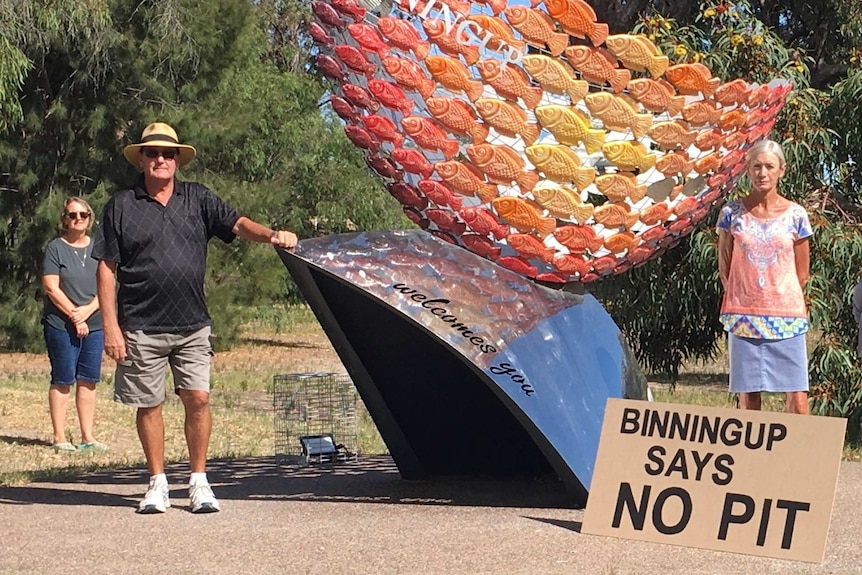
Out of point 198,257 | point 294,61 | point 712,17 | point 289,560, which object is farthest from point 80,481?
point 294,61

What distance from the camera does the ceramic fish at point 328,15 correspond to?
6809 millimetres

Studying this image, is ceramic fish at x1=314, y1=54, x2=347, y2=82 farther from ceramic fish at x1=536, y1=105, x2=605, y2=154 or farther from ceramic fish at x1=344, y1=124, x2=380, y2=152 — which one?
ceramic fish at x1=536, y1=105, x2=605, y2=154

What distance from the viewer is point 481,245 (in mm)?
6906

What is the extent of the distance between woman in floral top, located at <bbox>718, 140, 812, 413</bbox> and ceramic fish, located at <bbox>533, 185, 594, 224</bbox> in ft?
2.53

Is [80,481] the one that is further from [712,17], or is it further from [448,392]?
[712,17]

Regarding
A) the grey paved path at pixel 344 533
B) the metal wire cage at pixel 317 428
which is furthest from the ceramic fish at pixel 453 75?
the metal wire cage at pixel 317 428

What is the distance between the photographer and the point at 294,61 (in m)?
30.1

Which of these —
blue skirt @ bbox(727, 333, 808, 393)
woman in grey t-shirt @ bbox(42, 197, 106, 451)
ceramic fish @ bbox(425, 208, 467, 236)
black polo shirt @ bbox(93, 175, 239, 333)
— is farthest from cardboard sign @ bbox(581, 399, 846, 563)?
woman in grey t-shirt @ bbox(42, 197, 106, 451)

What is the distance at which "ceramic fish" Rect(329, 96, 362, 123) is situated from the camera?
694 centimetres

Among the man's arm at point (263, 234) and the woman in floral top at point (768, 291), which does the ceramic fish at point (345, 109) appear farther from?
the woman in floral top at point (768, 291)

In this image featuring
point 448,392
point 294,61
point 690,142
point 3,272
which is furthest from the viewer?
point 294,61

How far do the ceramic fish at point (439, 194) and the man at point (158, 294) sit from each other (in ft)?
2.41

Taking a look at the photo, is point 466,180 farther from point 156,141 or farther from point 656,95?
point 156,141

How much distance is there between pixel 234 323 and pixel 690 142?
16.2 meters
